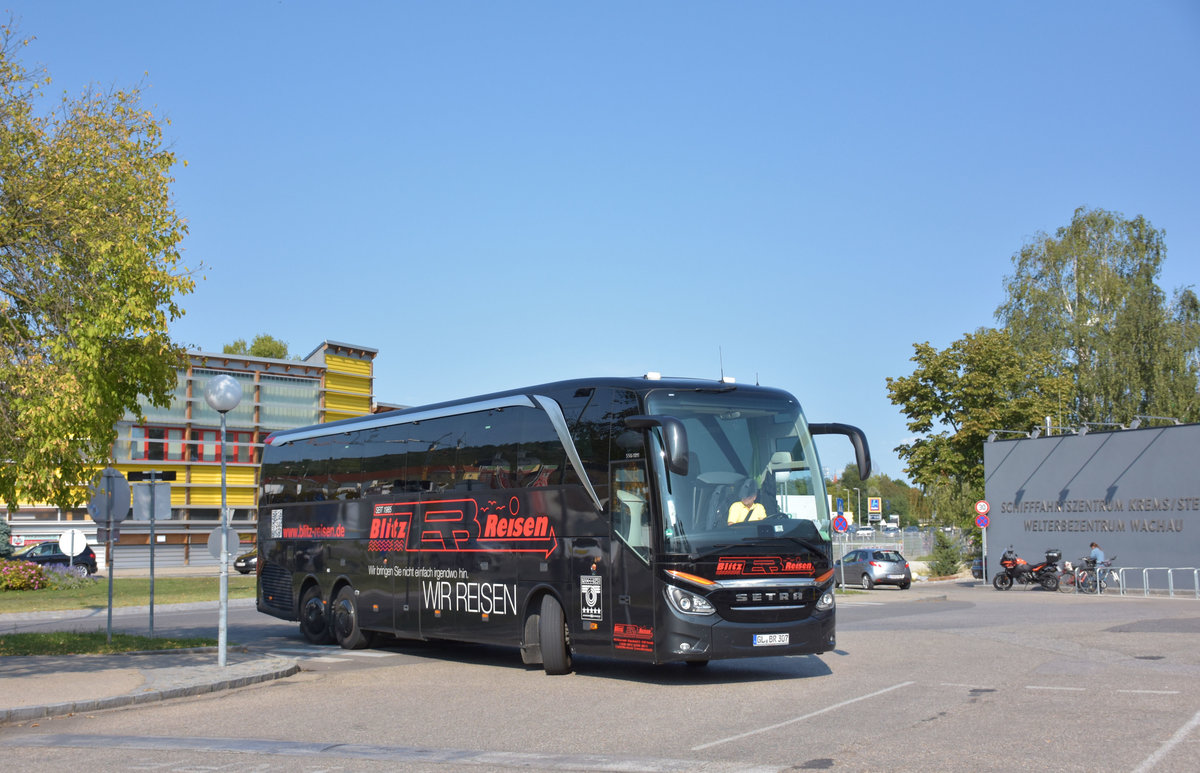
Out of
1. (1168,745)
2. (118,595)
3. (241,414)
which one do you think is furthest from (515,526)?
(241,414)

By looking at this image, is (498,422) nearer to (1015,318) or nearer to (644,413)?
(644,413)

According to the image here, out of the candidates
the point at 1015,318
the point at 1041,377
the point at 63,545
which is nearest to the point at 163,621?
the point at 63,545

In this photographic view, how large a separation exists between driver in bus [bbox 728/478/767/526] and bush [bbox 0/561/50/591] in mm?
28855

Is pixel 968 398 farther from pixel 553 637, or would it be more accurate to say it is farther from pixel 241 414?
pixel 553 637

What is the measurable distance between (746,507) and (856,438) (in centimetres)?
223

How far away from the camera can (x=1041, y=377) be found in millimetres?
54000

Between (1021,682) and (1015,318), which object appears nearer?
(1021,682)

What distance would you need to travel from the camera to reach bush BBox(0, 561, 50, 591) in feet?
114

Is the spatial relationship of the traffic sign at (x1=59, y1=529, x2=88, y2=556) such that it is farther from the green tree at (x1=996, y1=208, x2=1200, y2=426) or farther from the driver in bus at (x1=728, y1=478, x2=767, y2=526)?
the green tree at (x1=996, y1=208, x2=1200, y2=426)

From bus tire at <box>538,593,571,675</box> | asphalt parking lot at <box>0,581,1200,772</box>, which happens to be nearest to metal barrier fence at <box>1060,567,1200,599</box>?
asphalt parking lot at <box>0,581,1200,772</box>

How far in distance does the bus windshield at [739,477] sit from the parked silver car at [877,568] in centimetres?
2682

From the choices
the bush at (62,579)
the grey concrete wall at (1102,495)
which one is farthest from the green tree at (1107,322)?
the bush at (62,579)

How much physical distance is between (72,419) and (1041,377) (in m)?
47.9

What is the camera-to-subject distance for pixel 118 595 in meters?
33.7
